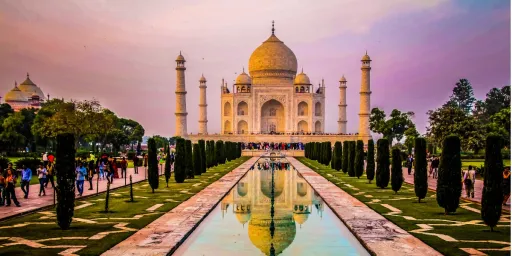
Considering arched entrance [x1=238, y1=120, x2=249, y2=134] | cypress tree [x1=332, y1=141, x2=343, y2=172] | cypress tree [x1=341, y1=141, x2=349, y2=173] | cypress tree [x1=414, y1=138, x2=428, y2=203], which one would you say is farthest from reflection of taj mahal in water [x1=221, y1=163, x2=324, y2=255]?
arched entrance [x1=238, y1=120, x2=249, y2=134]

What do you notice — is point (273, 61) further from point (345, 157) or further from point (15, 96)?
point (15, 96)

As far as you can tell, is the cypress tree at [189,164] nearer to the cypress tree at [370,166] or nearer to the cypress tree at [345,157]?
the cypress tree at [370,166]

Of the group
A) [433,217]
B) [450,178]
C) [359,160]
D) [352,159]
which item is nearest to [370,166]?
[359,160]

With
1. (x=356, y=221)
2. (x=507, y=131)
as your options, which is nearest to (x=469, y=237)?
(x=356, y=221)

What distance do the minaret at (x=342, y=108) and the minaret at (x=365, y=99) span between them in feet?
22.5

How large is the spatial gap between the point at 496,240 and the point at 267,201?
18.6 ft

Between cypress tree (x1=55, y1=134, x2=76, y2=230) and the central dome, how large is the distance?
149 ft

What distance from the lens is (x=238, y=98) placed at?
175 ft

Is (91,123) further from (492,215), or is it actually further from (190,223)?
(492,215)

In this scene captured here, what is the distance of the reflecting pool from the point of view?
7.35 m

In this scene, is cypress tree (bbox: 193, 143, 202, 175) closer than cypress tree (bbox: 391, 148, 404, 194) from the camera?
No

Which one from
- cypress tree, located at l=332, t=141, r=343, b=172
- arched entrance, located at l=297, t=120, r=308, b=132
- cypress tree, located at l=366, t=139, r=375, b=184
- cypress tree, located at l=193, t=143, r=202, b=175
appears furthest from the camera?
arched entrance, located at l=297, t=120, r=308, b=132

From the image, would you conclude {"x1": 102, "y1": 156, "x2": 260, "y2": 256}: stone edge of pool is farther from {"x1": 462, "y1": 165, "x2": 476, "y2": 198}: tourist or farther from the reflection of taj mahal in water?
{"x1": 462, "y1": 165, "x2": 476, "y2": 198}: tourist

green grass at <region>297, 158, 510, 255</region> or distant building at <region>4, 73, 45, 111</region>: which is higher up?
distant building at <region>4, 73, 45, 111</region>
